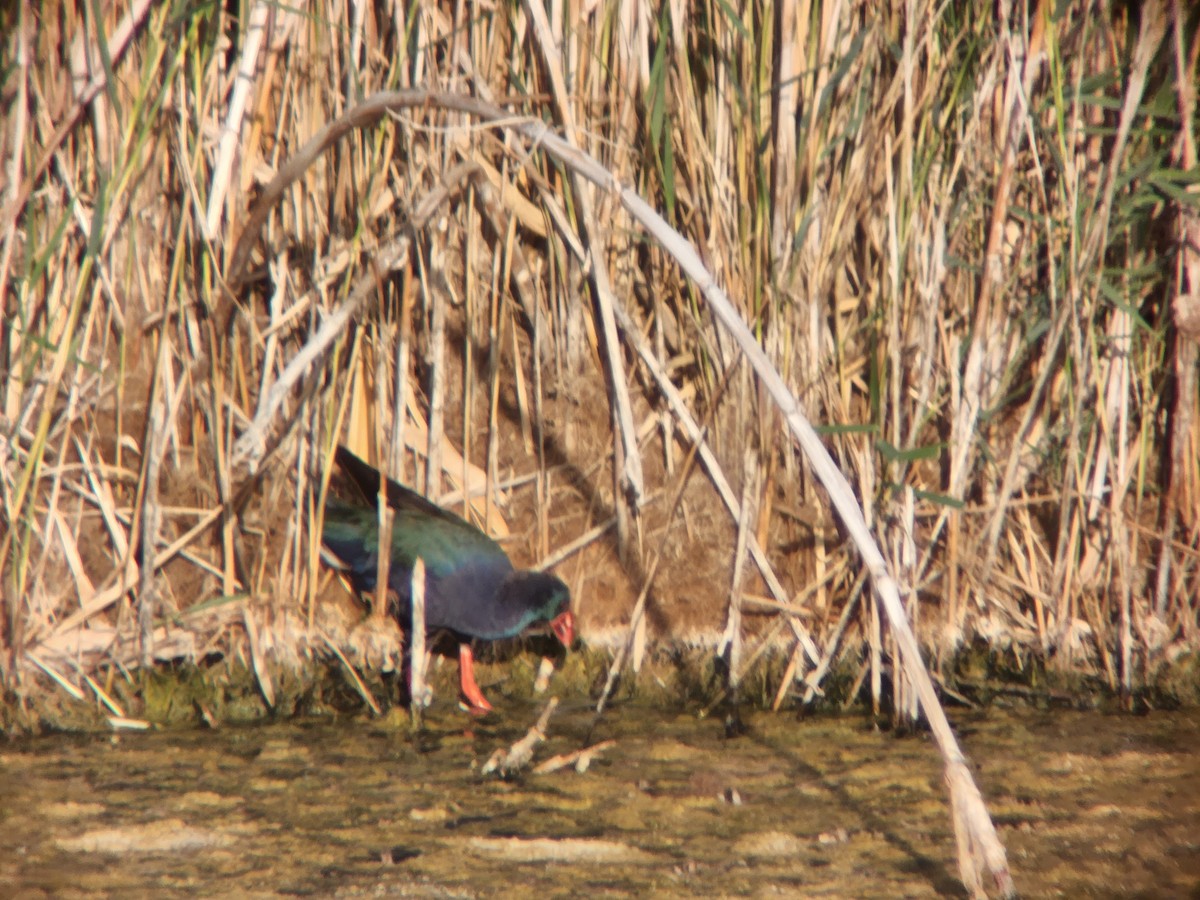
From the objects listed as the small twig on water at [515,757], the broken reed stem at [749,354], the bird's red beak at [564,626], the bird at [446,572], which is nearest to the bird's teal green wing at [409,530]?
the bird at [446,572]

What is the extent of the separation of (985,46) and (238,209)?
1.77 metres

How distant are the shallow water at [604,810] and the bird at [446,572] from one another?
221 millimetres

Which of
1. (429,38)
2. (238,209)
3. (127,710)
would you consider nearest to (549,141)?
(429,38)

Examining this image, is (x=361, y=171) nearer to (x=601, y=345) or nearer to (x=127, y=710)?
(x=601, y=345)

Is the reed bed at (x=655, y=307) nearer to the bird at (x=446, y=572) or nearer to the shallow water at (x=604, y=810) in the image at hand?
the bird at (x=446, y=572)

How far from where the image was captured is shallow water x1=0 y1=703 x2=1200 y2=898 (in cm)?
216

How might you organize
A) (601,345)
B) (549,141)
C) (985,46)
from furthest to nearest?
(601,345) < (985,46) < (549,141)

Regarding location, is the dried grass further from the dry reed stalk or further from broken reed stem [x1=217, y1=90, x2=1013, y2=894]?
broken reed stem [x1=217, y1=90, x2=1013, y2=894]

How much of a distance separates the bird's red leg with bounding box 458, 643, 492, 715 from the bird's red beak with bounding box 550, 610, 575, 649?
0.77 feet

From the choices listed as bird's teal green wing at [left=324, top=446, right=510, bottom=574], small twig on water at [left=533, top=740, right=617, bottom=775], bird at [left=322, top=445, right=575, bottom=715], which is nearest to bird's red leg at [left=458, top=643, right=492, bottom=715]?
bird at [left=322, top=445, right=575, bottom=715]

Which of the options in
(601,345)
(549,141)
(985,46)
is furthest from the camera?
(601,345)

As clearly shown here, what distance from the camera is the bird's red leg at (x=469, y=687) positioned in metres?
2.99

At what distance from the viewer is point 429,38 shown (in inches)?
114

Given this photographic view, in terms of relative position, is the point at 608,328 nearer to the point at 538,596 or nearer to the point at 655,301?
the point at 655,301
